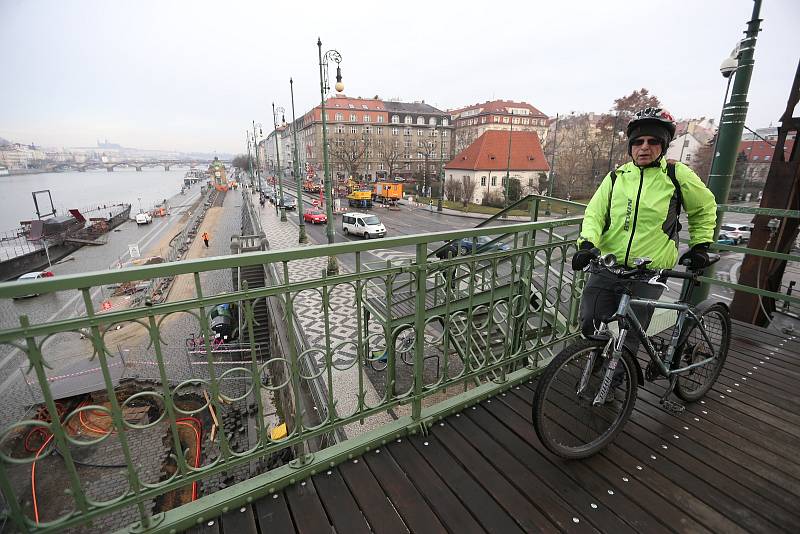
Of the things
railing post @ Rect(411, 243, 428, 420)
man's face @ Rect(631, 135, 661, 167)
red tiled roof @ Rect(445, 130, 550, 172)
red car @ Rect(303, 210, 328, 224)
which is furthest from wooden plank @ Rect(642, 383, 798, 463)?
red tiled roof @ Rect(445, 130, 550, 172)

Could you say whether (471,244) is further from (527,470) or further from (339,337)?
(339,337)

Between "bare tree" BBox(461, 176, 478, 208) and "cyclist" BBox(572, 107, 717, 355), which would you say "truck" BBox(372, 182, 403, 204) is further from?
"cyclist" BBox(572, 107, 717, 355)

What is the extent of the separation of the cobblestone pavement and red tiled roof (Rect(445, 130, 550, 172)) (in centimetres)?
2739

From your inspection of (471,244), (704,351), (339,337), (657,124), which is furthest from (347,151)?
(704,351)

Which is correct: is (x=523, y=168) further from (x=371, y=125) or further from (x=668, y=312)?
(x=668, y=312)

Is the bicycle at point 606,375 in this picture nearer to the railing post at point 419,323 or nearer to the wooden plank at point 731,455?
the wooden plank at point 731,455

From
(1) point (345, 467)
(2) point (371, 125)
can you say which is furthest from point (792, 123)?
(2) point (371, 125)

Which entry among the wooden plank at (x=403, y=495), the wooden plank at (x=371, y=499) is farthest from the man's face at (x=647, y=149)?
the wooden plank at (x=371, y=499)

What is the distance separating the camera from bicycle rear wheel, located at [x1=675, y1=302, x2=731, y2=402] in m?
2.95

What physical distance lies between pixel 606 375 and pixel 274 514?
2.14 metres

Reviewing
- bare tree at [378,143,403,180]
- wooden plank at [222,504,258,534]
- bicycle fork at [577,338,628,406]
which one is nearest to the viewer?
wooden plank at [222,504,258,534]

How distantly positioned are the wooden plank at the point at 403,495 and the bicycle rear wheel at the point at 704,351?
7.38 feet

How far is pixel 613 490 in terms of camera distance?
2.21m

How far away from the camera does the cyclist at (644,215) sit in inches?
98.0
